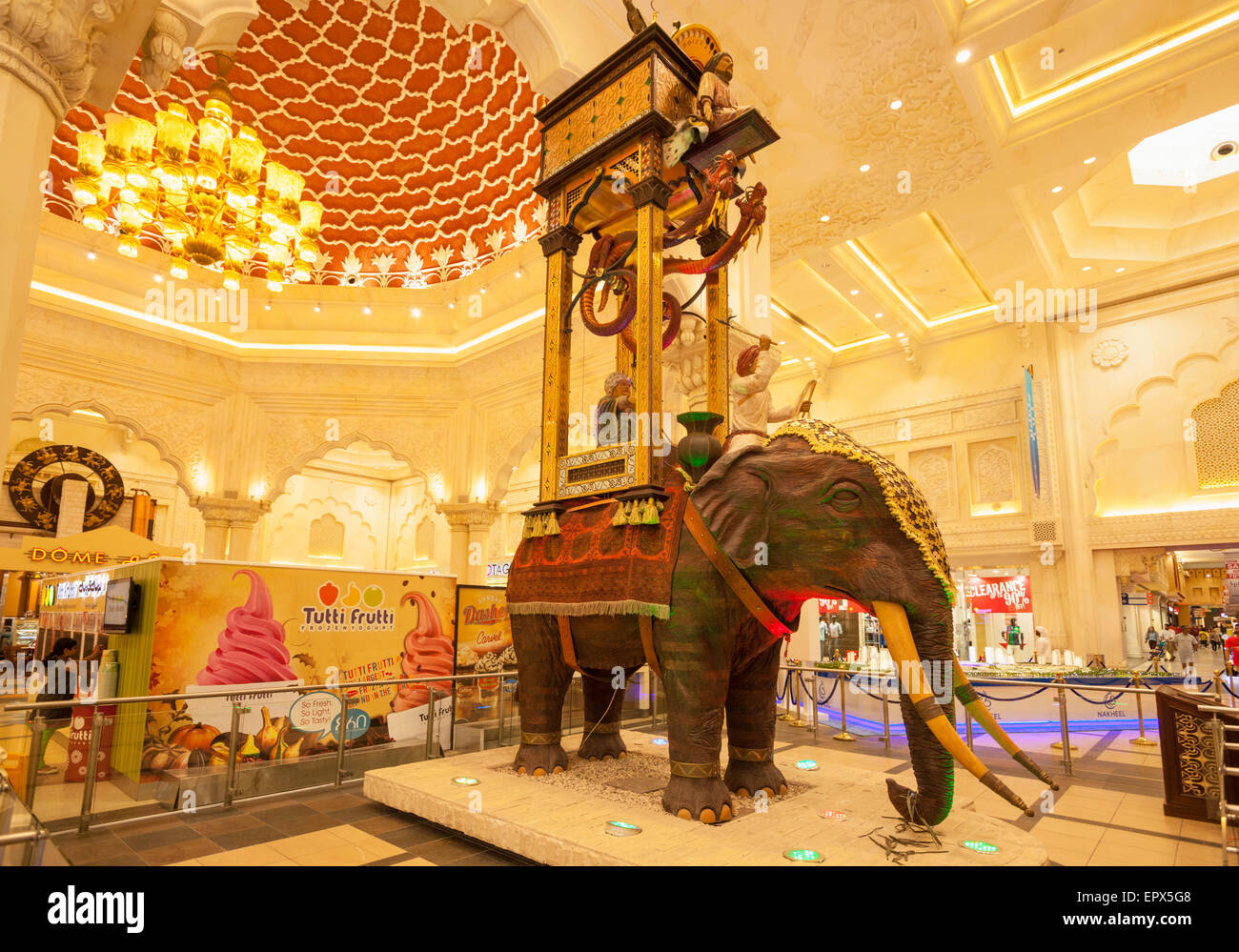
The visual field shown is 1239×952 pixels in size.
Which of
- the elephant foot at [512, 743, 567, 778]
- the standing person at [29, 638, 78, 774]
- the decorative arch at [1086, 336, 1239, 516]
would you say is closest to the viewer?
the elephant foot at [512, 743, 567, 778]

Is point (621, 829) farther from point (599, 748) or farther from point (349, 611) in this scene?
point (349, 611)

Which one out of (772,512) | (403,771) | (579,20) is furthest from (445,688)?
(579,20)

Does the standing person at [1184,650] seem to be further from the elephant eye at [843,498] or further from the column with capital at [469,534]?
Answer: the elephant eye at [843,498]

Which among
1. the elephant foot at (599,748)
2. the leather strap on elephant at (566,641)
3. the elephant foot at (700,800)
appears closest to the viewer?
the elephant foot at (700,800)

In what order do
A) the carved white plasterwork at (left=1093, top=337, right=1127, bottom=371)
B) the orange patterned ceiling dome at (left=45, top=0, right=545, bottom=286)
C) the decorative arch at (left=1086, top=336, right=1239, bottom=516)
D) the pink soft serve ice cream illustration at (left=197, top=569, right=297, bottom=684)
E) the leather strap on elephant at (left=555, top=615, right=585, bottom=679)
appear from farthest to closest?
1. the carved white plasterwork at (left=1093, top=337, right=1127, bottom=371)
2. the decorative arch at (left=1086, top=336, right=1239, bottom=516)
3. the orange patterned ceiling dome at (left=45, top=0, right=545, bottom=286)
4. the pink soft serve ice cream illustration at (left=197, top=569, right=297, bottom=684)
5. the leather strap on elephant at (left=555, top=615, right=585, bottom=679)

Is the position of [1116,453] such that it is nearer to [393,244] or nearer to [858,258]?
[858,258]

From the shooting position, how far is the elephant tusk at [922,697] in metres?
2.38

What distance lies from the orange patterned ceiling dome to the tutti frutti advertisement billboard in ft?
28.4

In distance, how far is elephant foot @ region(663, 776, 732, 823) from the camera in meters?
2.95

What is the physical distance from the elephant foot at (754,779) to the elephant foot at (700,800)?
0.40m

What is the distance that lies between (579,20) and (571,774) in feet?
23.3

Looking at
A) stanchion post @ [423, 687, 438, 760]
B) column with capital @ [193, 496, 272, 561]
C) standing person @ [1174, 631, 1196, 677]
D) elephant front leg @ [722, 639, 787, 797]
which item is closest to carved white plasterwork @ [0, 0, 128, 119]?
elephant front leg @ [722, 639, 787, 797]

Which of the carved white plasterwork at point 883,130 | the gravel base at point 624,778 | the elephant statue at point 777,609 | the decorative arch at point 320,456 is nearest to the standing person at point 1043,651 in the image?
the carved white plasterwork at point 883,130

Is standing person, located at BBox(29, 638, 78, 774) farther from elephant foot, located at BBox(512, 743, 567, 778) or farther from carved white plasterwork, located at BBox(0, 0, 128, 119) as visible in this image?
carved white plasterwork, located at BBox(0, 0, 128, 119)
